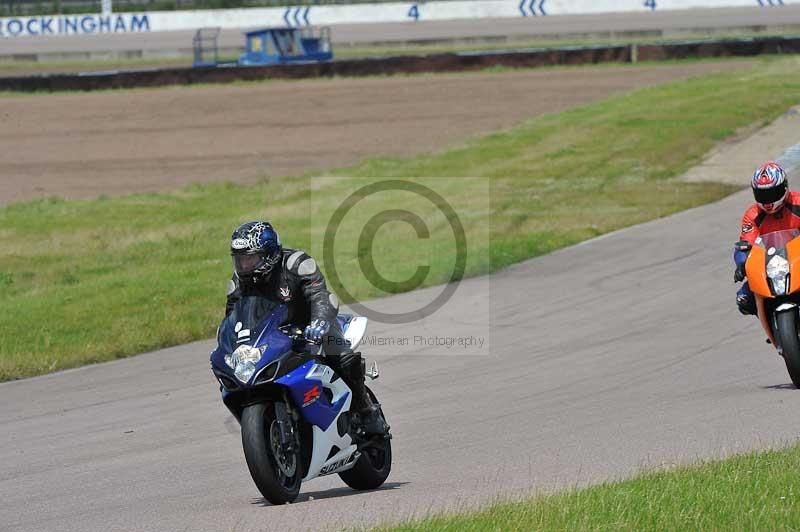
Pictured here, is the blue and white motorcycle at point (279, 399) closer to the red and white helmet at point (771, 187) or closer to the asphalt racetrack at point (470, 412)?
the asphalt racetrack at point (470, 412)

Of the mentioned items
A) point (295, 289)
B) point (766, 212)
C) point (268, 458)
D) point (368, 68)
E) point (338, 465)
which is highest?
point (295, 289)

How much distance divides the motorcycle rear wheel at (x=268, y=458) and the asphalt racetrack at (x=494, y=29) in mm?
52634

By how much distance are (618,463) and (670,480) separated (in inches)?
53.0

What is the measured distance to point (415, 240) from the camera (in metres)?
20.9

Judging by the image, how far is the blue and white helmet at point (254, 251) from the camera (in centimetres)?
714

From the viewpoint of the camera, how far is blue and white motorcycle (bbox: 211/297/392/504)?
271 inches

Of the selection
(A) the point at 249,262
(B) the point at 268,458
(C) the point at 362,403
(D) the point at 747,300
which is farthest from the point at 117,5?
(B) the point at 268,458

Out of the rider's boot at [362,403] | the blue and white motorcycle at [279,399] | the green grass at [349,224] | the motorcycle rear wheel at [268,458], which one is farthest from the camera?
the green grass at [349,224]

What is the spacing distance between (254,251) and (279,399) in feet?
2.79

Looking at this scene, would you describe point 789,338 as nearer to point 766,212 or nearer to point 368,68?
point 766,212

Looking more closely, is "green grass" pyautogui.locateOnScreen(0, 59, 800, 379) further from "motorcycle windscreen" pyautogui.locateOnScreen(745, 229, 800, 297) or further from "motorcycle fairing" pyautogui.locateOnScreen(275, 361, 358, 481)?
"motorcycle windscreen" pyautogui.locateOnScreen(745, 229, 800, 297)

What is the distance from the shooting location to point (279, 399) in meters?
7.10

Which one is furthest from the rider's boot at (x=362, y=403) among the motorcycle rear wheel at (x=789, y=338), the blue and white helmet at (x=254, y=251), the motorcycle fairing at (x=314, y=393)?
the motorcycle rear wheel at (x=789, y=338)

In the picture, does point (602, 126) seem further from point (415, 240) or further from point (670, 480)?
point (670, 480)
